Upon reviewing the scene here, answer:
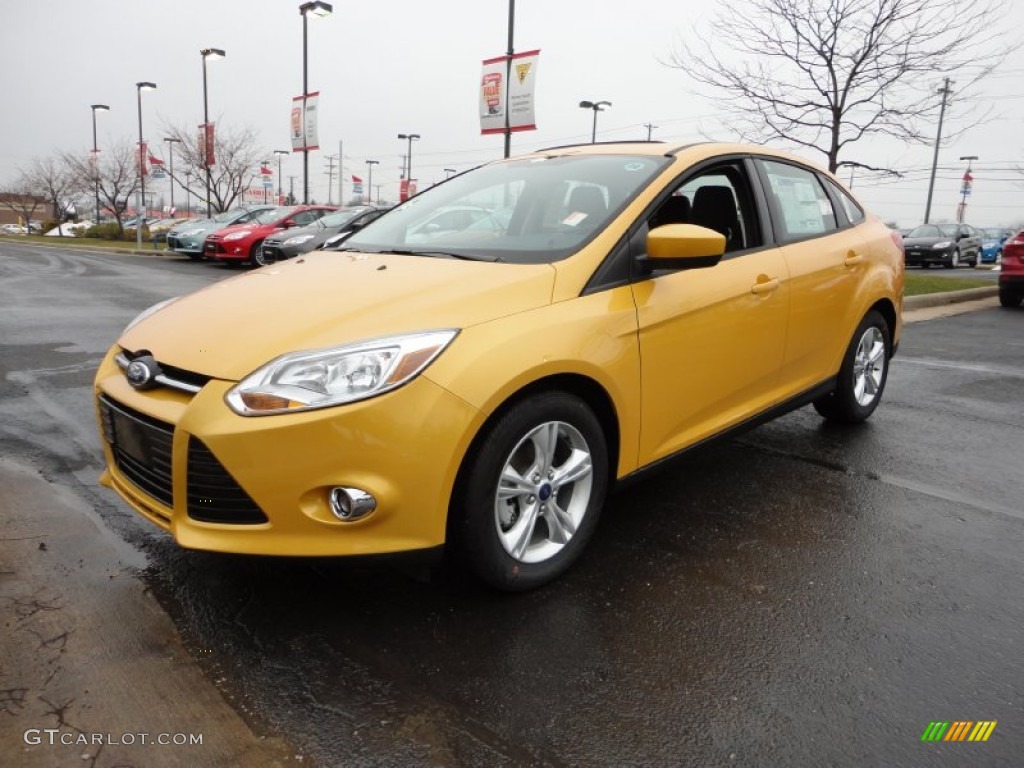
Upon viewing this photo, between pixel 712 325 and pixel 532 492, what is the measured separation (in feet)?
3.80

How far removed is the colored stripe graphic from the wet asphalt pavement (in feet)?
0.08

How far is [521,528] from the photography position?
2.65m

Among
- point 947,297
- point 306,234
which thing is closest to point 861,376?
point 947,297

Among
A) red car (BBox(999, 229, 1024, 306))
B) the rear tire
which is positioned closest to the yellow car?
red car (BBox(999, 229, 1024, 306))

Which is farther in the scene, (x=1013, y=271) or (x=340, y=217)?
(x=340, y=217)

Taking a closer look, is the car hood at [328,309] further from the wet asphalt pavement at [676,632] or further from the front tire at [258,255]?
the front tire at [258,255]

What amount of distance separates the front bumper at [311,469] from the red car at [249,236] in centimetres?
1581

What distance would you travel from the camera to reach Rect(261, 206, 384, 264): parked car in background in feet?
49.6

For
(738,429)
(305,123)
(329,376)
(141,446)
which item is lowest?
(738,429)

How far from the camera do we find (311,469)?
2217 mm

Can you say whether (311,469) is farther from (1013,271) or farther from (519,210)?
(1013,271)

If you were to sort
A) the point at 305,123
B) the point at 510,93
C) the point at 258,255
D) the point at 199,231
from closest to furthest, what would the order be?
the point at 510,93, the point at 258,255, the point at 199,231, the point at 305,123

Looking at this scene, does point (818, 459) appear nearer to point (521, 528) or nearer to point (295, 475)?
point (521, 528)

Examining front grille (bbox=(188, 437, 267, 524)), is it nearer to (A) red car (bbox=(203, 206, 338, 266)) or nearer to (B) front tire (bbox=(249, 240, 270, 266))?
(A) red car (bbox=(203, 206, 338, 266))
